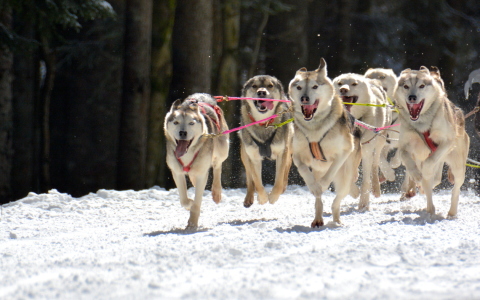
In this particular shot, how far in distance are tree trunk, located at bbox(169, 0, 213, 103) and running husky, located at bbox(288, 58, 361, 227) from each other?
5.74 meters

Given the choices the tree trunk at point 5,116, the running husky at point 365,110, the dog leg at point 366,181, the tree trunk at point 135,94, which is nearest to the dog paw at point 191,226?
the dog leg at point 366,181

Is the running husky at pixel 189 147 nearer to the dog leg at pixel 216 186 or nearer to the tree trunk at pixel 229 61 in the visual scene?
the dog leg at pixel 216 186

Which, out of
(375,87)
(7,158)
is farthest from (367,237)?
(7,158)

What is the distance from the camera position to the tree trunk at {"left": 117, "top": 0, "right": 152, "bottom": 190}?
464 inches

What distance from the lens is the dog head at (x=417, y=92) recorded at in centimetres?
699

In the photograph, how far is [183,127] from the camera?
646cm

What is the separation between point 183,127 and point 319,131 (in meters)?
1.20

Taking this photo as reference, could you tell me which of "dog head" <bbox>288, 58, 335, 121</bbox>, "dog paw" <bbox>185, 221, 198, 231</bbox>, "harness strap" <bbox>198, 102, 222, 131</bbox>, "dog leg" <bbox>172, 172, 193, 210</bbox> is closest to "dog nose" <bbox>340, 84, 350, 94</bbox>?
"harness strap" <bbox>198, 102, 222, 131</bbox>

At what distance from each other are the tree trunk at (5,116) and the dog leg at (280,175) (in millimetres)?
5134

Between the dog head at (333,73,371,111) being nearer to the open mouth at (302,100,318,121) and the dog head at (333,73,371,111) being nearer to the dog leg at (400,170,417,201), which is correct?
the dog leg at (400,170,417,201)

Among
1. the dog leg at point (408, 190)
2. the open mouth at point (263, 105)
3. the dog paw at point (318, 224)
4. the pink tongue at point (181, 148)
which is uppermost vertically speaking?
the open mouth at point (263, 105)

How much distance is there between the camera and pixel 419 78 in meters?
7.05

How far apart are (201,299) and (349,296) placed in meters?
0.75

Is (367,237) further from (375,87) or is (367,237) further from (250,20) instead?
(250,20)
